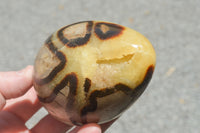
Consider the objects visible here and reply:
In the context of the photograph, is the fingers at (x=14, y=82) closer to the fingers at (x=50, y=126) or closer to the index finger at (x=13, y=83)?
the index finger at (x=13, y=83)

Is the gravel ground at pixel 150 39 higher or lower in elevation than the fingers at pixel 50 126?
lower

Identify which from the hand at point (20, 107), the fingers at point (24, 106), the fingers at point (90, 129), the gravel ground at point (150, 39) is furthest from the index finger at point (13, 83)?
the gravel ground at point (150, 39)

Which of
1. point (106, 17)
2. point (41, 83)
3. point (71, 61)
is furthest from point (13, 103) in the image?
point (106, 17)

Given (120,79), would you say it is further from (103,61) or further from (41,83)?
(41,83)

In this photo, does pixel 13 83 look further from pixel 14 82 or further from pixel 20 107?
pixel 20 107

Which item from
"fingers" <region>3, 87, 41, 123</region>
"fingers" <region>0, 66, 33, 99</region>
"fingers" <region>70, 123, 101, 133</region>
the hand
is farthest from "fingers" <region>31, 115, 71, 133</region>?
"fingers" <region>70, 123, 101, 133</region>

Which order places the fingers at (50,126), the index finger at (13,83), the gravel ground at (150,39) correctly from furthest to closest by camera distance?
1. the gravel ground at (150,39)
2. the fingers at (50,126)
3. the index finger at (13,83)

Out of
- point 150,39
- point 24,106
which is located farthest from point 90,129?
point 150,39
